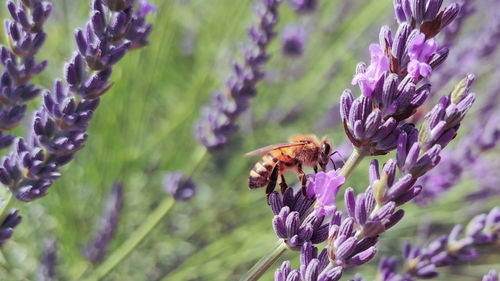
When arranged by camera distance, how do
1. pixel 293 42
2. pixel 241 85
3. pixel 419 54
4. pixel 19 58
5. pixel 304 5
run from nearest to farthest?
pixel 419 54 → pixel 19 58 → pixel 241 85 → pixel 304 5 → pixel 293 42

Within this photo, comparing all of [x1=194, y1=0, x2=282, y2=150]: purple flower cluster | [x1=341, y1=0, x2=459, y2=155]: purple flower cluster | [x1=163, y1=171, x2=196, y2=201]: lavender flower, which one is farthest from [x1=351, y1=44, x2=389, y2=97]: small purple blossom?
[x1=163, y1=171, x2=196, y2=201]: lavender flower

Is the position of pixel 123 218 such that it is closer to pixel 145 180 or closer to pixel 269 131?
pixel 145 180

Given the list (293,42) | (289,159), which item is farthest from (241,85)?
(293,42)

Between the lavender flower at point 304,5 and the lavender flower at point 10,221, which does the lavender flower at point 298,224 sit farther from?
the lavender flower at point 304,5

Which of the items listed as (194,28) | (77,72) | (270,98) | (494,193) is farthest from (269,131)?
(77,72)

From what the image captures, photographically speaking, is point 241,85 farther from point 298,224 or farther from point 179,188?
point 298,224

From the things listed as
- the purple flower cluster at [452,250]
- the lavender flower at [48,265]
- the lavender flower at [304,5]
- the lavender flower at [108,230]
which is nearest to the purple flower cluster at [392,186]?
the purple flower cluster at [452,250]
